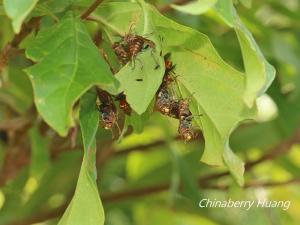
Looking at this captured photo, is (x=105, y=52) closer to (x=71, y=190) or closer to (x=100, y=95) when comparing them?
(x=100, y=95)

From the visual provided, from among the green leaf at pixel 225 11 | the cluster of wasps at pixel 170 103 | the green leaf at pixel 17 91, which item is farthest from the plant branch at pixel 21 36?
the green leaf at pixel 17 91

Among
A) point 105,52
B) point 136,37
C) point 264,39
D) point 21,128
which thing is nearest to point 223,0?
point 136,37

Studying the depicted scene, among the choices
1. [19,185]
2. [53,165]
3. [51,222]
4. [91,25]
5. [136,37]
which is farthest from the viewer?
Answer: [51,222]

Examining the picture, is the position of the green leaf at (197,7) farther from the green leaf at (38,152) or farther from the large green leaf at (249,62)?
the green leaf at (38,152)

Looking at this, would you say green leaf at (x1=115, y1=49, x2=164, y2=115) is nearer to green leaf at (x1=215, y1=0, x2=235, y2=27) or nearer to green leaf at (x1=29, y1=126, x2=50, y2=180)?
green leaf at (x1=215, y1=0, x2=235, y2=27)

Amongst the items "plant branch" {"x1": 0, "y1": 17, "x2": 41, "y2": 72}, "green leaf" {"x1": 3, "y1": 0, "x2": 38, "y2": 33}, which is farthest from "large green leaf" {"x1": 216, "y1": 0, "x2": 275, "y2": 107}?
"plant branch" {"x1": 0, "y1": 17, "x2": 41, "y2": 72}

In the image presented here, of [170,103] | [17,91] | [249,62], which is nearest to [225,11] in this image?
[249,62]
